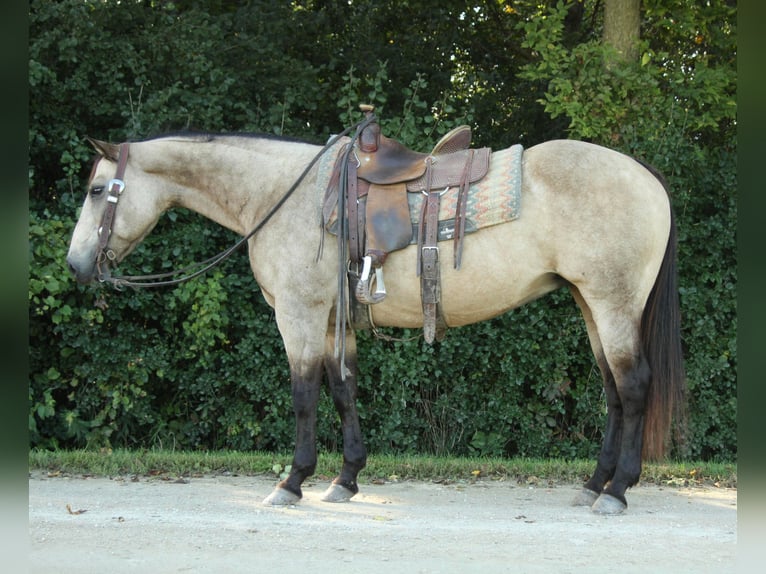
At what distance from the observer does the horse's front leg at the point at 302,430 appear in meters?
5.03

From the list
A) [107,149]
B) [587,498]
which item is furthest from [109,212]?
[587,498]

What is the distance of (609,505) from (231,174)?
3138 mm

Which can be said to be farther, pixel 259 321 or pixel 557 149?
pixel 259 321

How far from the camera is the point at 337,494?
17.2 ft

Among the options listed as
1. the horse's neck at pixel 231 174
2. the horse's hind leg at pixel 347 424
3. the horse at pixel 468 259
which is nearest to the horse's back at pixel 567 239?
the horse at pixel 468 259

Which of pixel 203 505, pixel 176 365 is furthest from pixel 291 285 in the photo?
pixel 176 365

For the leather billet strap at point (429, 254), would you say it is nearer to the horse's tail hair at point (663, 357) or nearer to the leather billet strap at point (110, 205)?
the horse's tail hair at point (663, 357)

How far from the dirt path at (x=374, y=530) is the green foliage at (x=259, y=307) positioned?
1458 mm

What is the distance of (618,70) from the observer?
7.31 m

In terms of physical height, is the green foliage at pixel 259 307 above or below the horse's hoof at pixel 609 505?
above

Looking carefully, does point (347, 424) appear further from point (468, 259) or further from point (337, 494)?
point (468, 259)

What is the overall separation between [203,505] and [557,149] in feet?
10.2

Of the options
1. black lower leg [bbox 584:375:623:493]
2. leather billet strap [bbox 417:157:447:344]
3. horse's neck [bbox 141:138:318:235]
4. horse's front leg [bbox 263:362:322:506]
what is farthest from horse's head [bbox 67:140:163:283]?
black lower leg [bbox 584:375:623:493]

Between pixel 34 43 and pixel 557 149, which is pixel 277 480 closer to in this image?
pixel 557 149
